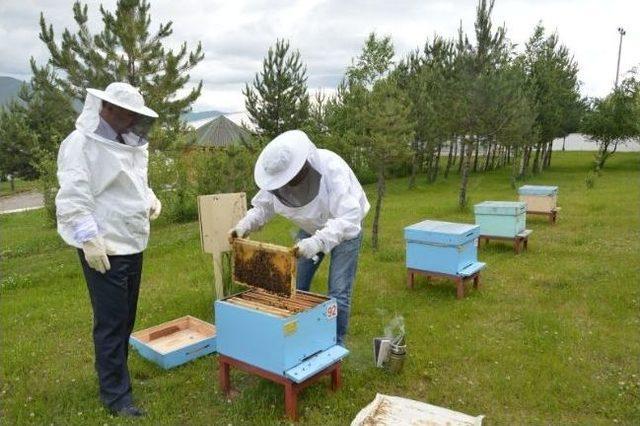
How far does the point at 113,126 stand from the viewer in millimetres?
2996

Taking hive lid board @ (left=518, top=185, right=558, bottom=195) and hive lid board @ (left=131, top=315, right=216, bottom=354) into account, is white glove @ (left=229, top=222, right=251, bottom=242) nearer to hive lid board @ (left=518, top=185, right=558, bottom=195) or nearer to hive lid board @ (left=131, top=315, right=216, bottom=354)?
hive lid board @ (left=131, top=315, right=216, bottom=354)

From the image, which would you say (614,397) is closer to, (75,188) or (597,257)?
(75,188)

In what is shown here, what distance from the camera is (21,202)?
26.8m

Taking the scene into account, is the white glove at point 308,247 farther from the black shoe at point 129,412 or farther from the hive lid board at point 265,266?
A: the black shoe at point 129,412

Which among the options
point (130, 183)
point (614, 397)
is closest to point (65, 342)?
point (130, 183)

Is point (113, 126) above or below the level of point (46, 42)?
below

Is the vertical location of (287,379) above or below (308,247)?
below

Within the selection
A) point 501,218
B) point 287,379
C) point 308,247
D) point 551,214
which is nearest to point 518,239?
point 501,218

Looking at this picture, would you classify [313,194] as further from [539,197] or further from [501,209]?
[539,197]

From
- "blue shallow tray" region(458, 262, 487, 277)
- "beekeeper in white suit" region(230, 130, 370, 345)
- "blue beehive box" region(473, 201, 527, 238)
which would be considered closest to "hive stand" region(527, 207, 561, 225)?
"blue beehive box" region(473, 201, 527, 238)

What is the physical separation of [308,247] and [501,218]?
5.14 meters

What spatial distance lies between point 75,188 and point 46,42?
1616 centimetres

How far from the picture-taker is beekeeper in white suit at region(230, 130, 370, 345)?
10.0 feet

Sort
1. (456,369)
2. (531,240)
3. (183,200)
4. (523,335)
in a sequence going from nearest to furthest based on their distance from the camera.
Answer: (456,369) < (523,335) < (531,240) < (183,200)
